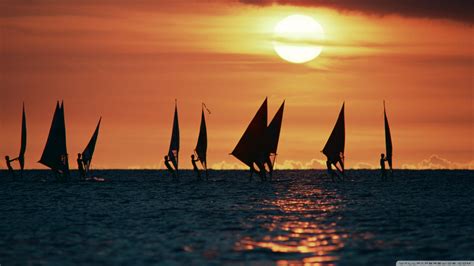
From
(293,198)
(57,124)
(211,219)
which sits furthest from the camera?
(57,124)

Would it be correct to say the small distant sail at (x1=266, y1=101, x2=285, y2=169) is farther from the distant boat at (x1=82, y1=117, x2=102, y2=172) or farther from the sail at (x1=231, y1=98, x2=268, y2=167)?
the distant boat at (x1=82, y1=117, x2=102, y2=172)

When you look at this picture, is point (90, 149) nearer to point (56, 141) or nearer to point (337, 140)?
point (56, 141)

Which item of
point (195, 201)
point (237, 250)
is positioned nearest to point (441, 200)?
point (195, 201)

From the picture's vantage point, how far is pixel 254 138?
72.0m

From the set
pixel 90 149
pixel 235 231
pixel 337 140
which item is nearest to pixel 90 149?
pixel 90 149

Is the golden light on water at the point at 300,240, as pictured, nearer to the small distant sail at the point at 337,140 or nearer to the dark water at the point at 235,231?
the dark water at the point at 235,231

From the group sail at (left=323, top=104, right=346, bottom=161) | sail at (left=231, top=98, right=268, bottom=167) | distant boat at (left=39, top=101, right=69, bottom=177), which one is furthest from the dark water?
sail at (left=323, top=104, right=346, bottom=161)

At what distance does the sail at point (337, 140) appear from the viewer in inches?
3068

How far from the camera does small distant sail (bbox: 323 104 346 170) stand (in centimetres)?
7794

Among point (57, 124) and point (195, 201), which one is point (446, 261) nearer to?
point (195, 201)

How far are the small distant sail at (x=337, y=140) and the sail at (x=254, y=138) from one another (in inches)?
329

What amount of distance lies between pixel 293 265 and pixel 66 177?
57.6m

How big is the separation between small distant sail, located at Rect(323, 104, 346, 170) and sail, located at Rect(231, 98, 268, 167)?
8353 mm

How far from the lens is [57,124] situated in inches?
2891
